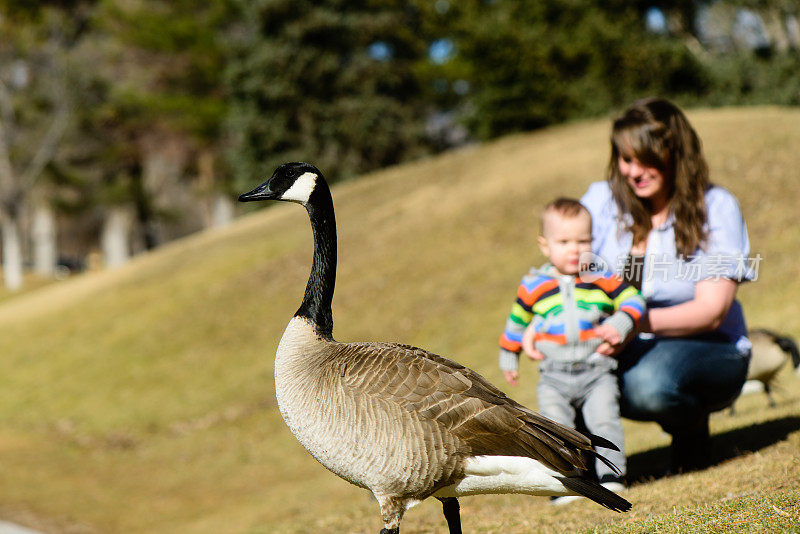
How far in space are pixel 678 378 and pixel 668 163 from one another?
1.33 metres

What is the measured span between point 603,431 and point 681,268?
115cm

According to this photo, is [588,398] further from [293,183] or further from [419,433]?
[293,183]

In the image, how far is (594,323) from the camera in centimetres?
436

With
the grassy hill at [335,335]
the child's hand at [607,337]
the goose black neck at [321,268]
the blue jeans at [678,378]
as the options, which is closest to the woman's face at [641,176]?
the blue jeans at [678,378]

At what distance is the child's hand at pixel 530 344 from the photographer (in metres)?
4.46

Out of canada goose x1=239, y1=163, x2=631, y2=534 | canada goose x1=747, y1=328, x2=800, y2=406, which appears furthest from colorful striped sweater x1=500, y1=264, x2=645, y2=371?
canada goose x1=747, y1=328, x2=800, y2=406

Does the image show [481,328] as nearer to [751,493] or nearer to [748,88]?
[751,493]

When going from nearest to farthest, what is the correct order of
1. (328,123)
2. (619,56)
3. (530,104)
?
(619,56) → (530,104) → (328,123)

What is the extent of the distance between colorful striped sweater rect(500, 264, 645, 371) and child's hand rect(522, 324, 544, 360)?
3cm

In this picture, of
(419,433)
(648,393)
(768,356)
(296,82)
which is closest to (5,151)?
(296,82)

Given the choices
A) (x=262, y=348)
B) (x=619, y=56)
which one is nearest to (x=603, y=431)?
(x=262, y=348)

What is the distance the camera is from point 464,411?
3.46 meters

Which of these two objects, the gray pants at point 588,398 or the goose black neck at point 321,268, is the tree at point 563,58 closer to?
the gray pants at point 588,398

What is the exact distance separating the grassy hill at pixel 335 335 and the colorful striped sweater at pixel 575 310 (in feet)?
3.10
